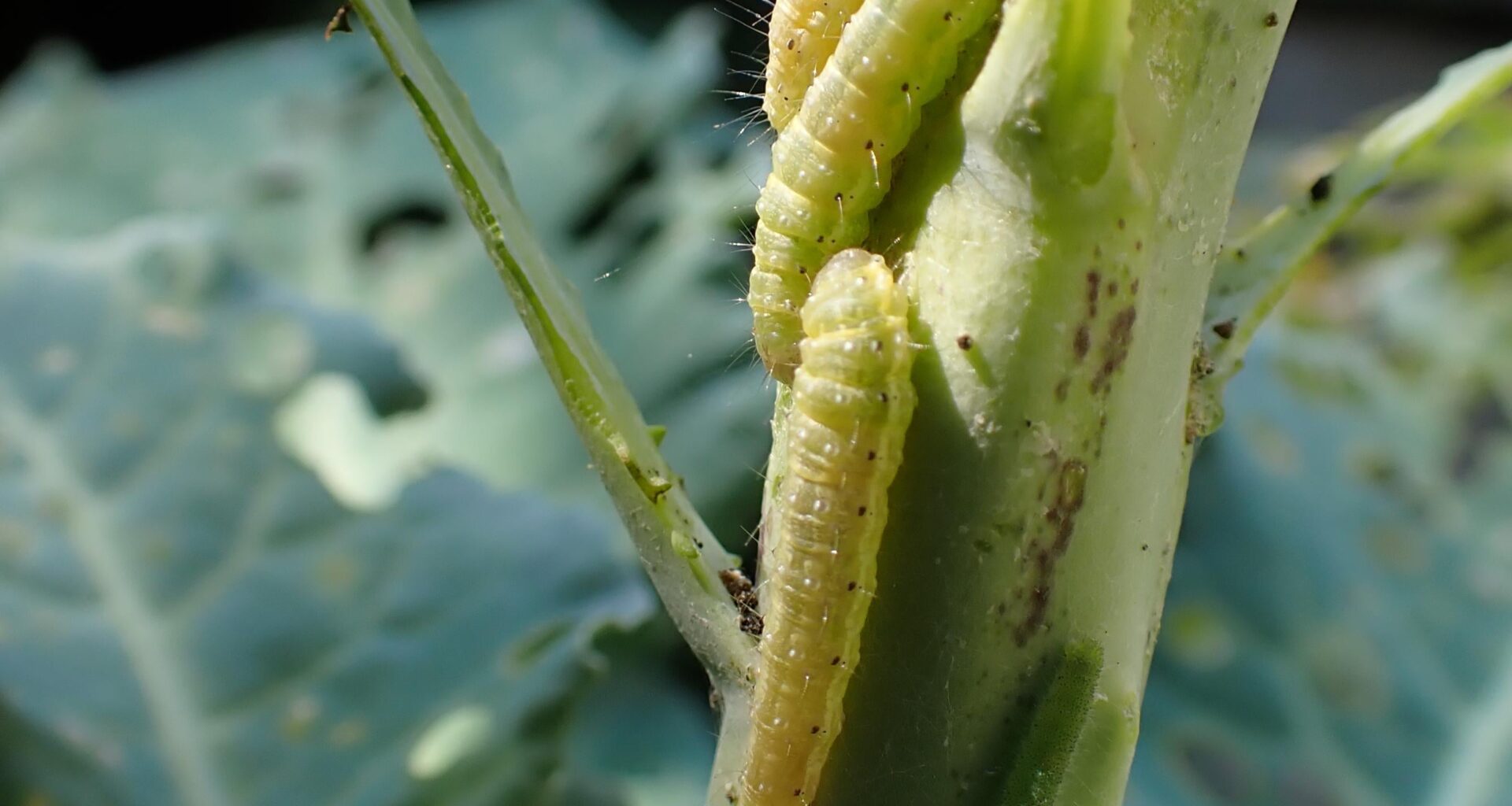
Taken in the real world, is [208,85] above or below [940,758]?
above

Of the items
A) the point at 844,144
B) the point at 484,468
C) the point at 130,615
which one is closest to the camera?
the point at 844,144

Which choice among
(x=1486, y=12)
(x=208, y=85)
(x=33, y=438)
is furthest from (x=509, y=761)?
(x=1486, y=12)

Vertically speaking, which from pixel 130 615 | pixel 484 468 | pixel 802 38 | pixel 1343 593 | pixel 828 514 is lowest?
pixel 1343 593

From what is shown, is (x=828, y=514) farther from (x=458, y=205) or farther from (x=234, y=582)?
(x=458, y=205)

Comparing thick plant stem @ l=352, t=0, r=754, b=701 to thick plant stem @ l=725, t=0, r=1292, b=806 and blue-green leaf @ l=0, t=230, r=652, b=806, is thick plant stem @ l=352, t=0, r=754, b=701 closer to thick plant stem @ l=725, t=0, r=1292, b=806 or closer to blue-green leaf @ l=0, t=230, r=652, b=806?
thick plant stem @ l=725, t=0, r=1292, b=806

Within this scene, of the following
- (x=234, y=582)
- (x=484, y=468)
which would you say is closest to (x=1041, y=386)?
(x=234, y=582)

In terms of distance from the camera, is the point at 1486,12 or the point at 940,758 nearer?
the point at 940,758

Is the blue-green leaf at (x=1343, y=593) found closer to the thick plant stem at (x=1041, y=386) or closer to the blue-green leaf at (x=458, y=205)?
the blue-green leaf at (x=458, y=205)

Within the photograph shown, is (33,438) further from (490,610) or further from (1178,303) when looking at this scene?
(1178,303)
